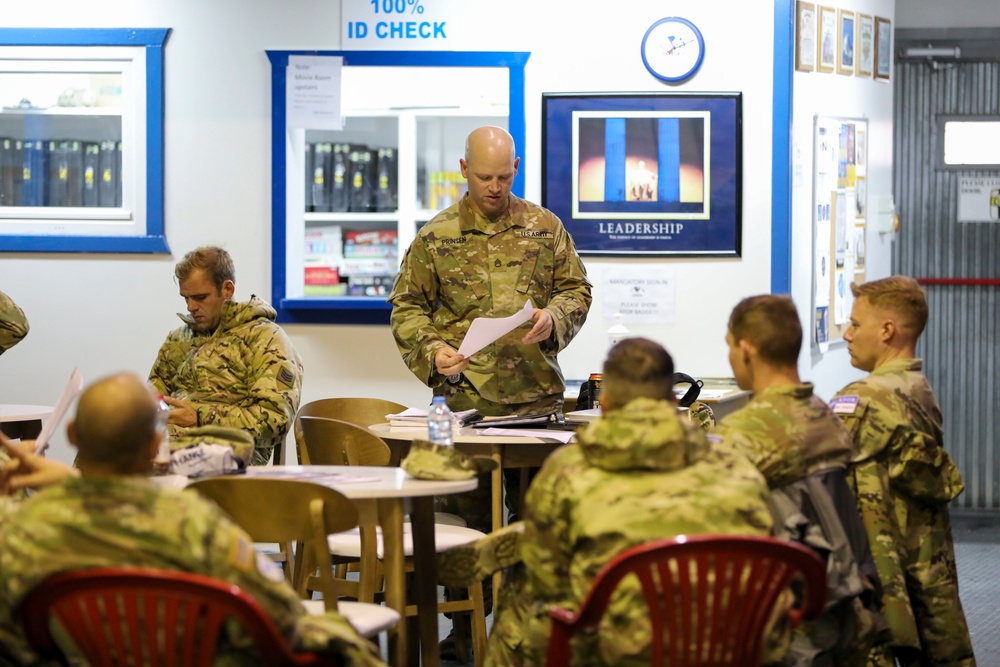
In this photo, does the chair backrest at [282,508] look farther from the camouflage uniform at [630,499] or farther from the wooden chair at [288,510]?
the camouflage uniform at [630,499]

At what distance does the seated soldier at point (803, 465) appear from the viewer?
281cm

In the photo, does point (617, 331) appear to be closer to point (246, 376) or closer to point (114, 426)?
point (246, 376)

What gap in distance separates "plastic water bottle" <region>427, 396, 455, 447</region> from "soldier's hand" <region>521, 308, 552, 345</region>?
59cm

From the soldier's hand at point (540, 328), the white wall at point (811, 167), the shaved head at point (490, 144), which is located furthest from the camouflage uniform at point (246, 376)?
the white wall at point (811, 167)

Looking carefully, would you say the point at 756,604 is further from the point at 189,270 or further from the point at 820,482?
the point at 189,270

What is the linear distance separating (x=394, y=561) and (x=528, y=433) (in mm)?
988

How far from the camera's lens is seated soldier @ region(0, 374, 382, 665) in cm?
216

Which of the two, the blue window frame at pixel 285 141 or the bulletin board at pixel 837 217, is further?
the bulletin board at pixel 837 217

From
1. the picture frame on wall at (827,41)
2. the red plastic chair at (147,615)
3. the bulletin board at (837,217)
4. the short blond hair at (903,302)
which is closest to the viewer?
the red plastic chair at (147,615)

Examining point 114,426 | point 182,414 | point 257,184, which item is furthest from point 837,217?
point 114,426

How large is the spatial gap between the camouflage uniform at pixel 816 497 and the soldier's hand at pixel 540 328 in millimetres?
1598

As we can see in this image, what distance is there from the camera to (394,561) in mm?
3342

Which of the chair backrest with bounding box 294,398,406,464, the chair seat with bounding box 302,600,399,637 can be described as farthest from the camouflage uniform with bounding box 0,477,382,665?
the chair backrest with bounding box 294,398,406,464

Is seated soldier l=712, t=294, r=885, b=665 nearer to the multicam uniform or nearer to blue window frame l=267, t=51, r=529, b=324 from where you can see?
the multicam uniform
